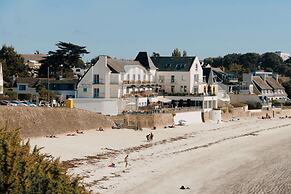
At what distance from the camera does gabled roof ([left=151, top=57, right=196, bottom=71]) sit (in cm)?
5804

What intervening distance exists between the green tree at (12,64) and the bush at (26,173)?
64251mm

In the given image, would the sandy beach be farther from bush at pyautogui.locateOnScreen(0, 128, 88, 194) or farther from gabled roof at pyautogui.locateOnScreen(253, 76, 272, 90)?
gabled roof at pyautogui.locateOnScreen(253, 76, 272, 90)

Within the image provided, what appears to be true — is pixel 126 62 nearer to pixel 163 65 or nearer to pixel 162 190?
pixel 163 65

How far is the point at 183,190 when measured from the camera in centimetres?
2191

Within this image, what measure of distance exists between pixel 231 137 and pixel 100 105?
437 inches

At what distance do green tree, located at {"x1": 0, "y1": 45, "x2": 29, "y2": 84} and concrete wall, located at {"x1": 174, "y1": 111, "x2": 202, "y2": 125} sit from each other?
29832mm

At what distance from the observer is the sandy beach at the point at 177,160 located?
74.9 feet

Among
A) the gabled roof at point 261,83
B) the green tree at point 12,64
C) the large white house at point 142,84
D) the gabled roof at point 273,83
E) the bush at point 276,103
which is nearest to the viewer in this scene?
the large white house at point 142,84

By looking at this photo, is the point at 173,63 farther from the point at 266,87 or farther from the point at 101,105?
the point at 266,87

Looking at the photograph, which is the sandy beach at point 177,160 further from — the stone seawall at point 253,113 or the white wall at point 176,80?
the stone seawall at point 253,113

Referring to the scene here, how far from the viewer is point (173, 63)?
58.9m

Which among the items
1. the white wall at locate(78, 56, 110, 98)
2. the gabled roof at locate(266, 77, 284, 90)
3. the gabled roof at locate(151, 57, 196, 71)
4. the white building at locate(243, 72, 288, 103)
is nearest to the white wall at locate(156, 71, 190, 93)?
the gabled roof at locate(151, 57, 196, 71)

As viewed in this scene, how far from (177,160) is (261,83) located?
53.0m

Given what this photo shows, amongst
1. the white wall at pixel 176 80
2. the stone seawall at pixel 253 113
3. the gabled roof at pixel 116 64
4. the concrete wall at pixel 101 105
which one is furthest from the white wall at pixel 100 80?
the stone seawall at pixel 253 113
